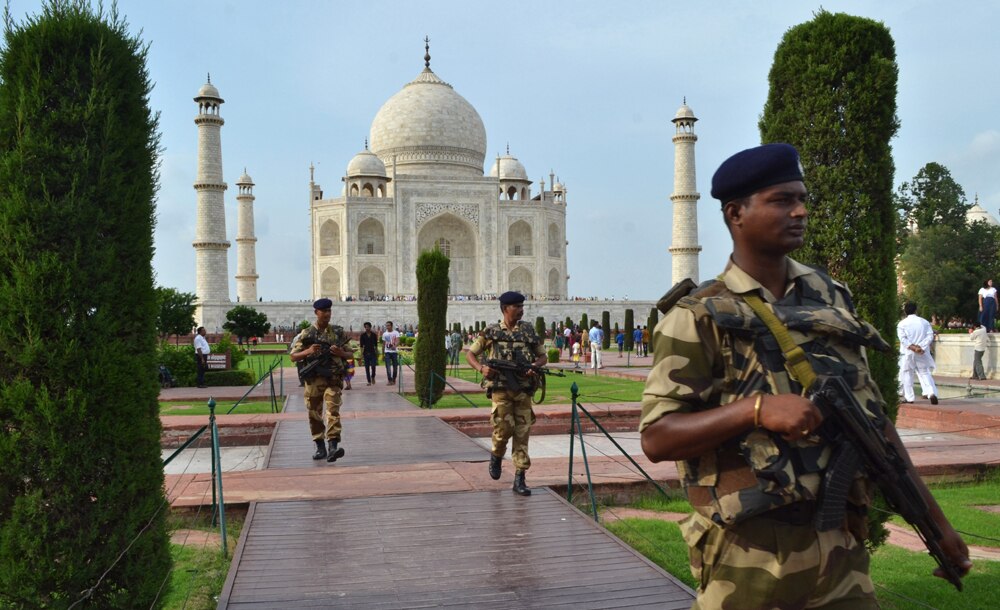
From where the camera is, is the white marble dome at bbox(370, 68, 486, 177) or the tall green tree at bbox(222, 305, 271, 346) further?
the white marble dome at bbox(370, 68, 486, 177)

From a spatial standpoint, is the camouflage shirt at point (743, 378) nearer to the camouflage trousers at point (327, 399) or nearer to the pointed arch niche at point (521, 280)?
the camouflage trousers at point (327, 399)

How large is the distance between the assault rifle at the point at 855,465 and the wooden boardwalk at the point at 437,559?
1707 millimetres

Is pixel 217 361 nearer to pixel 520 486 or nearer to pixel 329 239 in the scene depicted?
pixel 520 486

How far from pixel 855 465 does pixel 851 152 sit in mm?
3531

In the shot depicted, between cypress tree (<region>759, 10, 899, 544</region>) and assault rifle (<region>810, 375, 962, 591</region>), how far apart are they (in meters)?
3.18

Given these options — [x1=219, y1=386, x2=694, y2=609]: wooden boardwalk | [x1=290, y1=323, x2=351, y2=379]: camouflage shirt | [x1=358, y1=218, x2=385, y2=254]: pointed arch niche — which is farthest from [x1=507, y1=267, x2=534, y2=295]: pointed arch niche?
[x1=219, y1=386, x2=694, y2=609]: wooden boardwalk

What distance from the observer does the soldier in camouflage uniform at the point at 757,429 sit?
172cm

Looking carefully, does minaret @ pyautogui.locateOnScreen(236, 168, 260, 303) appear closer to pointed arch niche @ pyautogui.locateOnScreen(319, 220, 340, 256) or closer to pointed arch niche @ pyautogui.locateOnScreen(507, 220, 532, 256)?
pointed arch niche @ pyautogui.locateOnScreen(319, 220, 340, 256)

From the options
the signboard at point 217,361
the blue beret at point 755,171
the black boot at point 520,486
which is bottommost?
the black boot at point 520,486

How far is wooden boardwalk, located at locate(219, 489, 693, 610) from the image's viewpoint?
3.45 meters

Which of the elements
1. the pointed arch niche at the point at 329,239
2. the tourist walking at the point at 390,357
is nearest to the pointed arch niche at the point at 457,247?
the pointed arch niche at the point at 329,239

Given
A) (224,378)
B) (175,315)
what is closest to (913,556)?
(224,378)

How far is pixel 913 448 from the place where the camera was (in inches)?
277

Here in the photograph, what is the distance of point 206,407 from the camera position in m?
11.8
